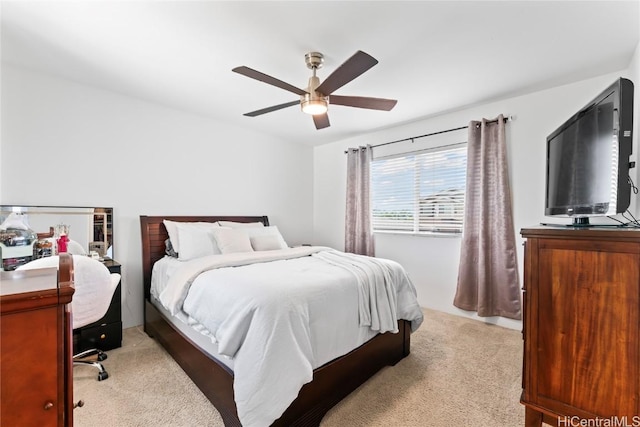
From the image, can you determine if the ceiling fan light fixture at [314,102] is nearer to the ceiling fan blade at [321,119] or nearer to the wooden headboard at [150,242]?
the ceiling fan blade at [321,119]

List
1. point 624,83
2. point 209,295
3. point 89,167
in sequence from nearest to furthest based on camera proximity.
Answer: point 624,83, point 209,295, point 89,167

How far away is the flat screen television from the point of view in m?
1.29

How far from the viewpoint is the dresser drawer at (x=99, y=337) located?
2402 mm

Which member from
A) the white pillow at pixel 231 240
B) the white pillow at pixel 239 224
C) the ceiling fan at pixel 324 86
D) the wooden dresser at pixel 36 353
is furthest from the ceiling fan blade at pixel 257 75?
the white pillow at pixel 239 224

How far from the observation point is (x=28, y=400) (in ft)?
2.21

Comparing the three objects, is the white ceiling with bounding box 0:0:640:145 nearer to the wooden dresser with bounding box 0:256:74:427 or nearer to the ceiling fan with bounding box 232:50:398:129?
the ceiling fan with bounding box 232:50:398:129

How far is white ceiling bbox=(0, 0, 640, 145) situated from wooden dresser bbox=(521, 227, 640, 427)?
4.80ft

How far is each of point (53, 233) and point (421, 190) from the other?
398 cm

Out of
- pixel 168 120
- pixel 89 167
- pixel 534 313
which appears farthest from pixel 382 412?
pixel 168 120

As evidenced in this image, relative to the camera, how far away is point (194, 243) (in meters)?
2.90

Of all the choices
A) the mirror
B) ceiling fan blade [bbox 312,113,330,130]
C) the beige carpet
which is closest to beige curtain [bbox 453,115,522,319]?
the beige carpet

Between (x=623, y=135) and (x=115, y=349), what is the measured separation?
3.79 meters

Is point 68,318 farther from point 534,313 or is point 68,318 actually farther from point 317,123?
point 317,123

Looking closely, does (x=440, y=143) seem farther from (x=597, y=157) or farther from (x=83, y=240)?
(x=83, y=240)
